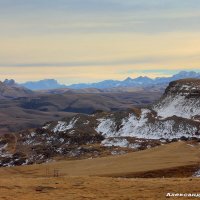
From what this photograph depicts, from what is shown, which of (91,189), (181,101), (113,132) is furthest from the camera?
(181,101)

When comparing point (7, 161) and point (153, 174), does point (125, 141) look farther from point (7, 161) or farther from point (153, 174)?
point (153, 174)

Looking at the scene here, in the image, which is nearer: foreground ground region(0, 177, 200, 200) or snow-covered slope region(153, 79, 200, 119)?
foreground ground region(0, 177, 200, 200)

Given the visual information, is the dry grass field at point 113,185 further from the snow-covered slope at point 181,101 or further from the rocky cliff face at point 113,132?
the snow-covered slope at point 181,101

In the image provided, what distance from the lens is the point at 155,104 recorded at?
479 feet

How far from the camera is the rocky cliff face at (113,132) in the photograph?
111 m

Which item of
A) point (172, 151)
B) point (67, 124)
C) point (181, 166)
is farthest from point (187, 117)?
point (181, 166)

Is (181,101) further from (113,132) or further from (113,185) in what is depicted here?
(113,185)

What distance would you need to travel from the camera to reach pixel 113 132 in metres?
128

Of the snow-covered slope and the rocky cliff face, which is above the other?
the snow-covered slope

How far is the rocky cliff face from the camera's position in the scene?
111m

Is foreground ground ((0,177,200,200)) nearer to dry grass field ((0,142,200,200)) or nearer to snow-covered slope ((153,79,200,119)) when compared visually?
dry grass field ((0,142,200,200))

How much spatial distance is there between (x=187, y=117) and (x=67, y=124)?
4282 centimetres

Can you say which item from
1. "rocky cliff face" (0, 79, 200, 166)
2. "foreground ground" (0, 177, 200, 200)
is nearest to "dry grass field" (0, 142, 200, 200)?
"foreground ground" (0, 177, 200, 200)

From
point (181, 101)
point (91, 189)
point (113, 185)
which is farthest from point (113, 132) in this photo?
point (91, 189)
